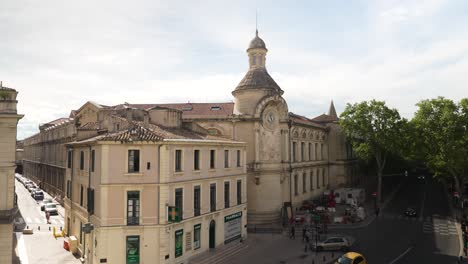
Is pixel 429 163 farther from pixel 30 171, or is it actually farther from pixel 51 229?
pixel 30 171

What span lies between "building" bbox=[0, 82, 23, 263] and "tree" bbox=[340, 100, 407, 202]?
151 ft

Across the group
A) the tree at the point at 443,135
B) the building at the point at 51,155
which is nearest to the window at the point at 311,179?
the tree at the point at 443,135

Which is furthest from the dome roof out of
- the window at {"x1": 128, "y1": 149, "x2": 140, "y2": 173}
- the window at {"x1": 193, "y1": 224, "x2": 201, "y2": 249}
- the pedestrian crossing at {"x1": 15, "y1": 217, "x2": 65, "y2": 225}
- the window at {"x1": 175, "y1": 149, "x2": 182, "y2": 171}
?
the pedestrian crossing at {"x1": 15, "y1": 217, "x2": 65, "y2": 225}

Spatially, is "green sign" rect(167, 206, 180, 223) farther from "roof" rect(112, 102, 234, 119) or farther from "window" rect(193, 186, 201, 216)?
"roof" rect(112, 102, 234, 119)

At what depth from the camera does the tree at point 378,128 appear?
54.8 m

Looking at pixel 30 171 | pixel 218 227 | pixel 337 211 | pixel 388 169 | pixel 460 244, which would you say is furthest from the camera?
pixel 30 171

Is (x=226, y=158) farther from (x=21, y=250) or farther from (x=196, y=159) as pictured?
(x=21, y=250)

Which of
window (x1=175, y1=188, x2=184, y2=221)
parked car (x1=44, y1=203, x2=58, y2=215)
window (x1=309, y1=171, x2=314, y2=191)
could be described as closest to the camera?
window (x1=175, y1=188, x2=184, y2=221)

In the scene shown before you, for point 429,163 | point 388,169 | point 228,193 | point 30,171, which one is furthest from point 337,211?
point 30,171

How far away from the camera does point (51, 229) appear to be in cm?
4206

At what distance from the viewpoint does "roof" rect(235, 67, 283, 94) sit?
4625 cm

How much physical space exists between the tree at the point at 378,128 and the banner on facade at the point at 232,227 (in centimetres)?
2751

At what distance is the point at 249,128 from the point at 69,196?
21.2 meters

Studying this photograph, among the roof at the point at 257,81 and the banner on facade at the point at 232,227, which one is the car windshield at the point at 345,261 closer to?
the banner on facade at the point at 232,227
